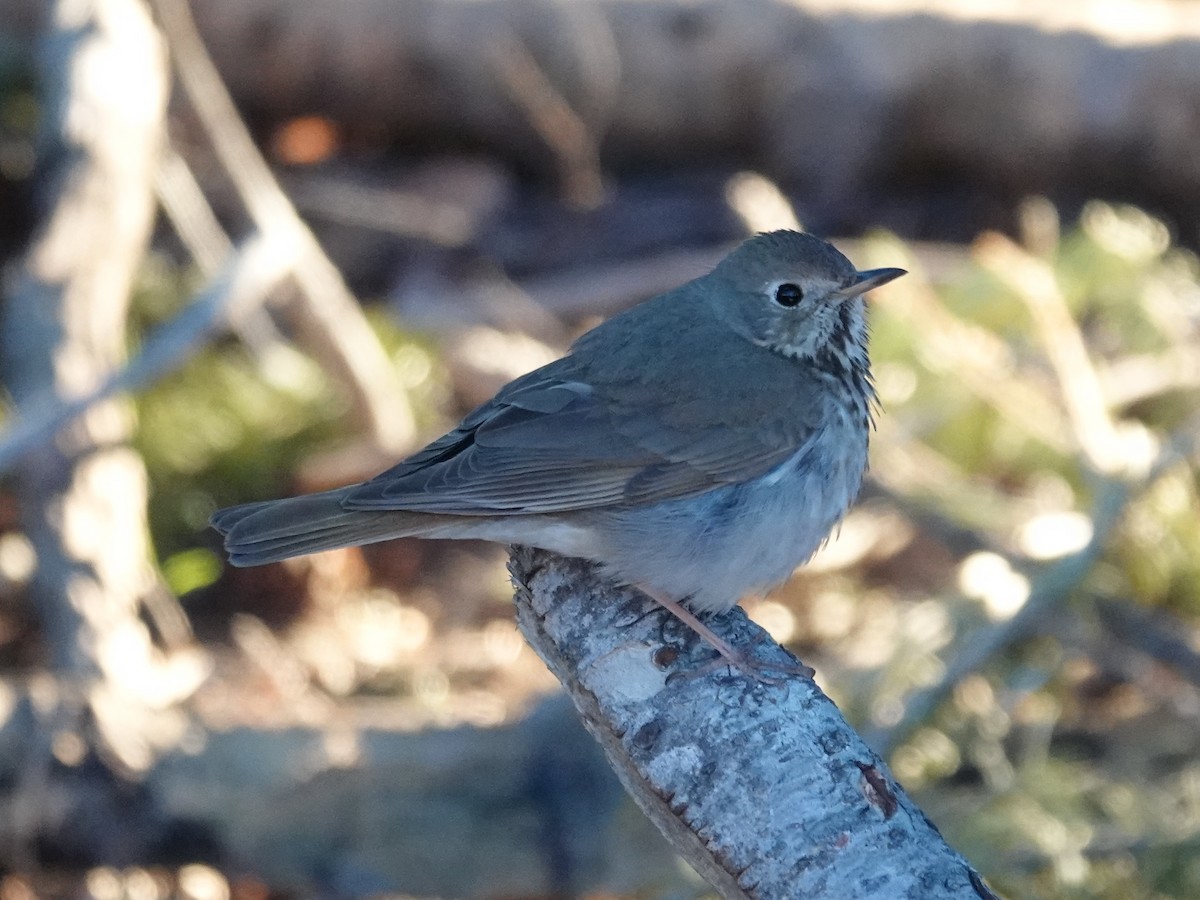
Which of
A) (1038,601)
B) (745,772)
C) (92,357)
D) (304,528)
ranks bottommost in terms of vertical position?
(745,772)

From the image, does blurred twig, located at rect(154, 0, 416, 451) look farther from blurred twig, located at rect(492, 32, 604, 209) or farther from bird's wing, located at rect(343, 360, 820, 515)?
bird's wing, located at rect(343, 360, 820, 515)

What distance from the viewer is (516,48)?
9.05 meters

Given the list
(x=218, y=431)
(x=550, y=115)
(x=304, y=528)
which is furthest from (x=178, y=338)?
(x=550, y=115)

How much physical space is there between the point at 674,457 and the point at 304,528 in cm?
97

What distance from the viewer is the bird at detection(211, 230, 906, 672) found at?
362 centimetres

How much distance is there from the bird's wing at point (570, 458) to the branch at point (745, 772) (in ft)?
1.26

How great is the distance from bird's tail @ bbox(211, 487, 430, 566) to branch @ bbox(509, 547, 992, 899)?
1.69 ft

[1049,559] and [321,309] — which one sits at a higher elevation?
[321,309]

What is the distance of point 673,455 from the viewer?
3.76 m

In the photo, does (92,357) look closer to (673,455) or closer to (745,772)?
(673,455)

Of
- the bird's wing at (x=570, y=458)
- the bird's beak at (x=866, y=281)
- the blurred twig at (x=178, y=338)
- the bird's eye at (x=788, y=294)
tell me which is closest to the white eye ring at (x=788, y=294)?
the bird's eye at (x=788, y=294)

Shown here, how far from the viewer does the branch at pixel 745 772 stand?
2.57 meters

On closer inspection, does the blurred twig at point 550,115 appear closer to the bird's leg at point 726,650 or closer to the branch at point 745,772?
the bird's leg at point 726,650

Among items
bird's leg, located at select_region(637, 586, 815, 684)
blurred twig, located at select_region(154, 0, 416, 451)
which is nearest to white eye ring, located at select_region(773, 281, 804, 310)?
bird's leg, located at select_region(637, 586, 815, 684)
